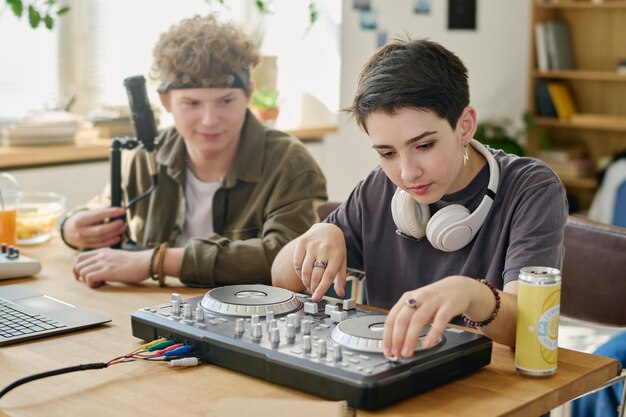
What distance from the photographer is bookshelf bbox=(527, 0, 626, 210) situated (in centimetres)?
552

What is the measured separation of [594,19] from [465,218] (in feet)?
14.6

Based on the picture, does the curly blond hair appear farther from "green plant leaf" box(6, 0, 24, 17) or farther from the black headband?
"green plant leaf" box(6, 0, 24, 17)

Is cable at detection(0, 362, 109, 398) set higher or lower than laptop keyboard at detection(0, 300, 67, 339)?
higher

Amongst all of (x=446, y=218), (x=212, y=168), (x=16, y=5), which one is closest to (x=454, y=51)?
(x=16, y=5)

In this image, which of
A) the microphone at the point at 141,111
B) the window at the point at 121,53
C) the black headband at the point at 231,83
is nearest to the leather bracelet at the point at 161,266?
the microphone at the point at 141,111

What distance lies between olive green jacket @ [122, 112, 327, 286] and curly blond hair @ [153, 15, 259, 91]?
137mm

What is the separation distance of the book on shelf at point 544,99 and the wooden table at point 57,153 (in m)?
3.00

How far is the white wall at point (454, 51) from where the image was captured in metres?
4.79

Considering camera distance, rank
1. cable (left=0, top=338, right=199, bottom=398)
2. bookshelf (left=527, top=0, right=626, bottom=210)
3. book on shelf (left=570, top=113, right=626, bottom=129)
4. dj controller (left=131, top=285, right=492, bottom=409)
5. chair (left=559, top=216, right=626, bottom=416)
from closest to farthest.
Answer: dj controller (left=131, top=285, right=492, bottom=409), cable (left=0, top=338, right=199, bottom=398), chair (left=559, top=216, right=626, bottom=416), book on shelf (left=570, top=113, right=626, bottom=129), bookshelf (left=527, top=0, right=626, bottom=210)

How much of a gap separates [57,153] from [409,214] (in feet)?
6.92

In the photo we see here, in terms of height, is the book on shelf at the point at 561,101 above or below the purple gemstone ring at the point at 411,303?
above

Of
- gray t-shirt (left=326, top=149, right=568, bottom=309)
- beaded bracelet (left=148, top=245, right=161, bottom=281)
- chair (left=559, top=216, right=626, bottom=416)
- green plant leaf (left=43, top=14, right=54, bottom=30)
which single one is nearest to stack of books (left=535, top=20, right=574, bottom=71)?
green plant leaf (left=43, top=14, right=54, bottom=30)

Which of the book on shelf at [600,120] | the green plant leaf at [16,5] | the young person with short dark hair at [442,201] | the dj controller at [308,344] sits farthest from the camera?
the book on shelf at [600,120]

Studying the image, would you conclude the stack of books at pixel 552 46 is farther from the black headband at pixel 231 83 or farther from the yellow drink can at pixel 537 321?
the yellow drink can at pixel 537 321
